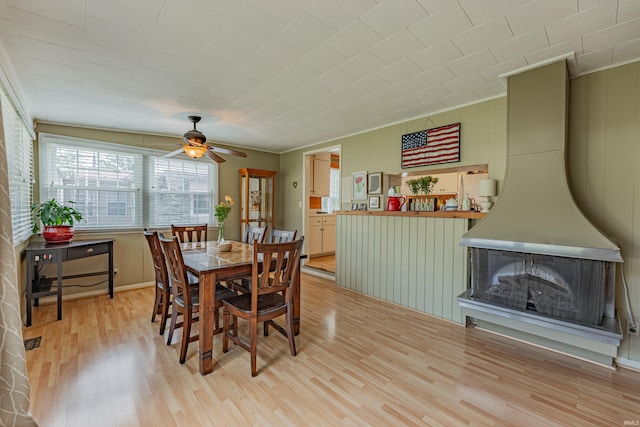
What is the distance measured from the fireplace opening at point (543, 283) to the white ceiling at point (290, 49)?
65.0 inches

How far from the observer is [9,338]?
3.39ft

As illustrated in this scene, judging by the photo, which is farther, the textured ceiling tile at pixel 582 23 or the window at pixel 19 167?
the window at pixel 19 167

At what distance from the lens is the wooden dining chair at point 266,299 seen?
2165 mm

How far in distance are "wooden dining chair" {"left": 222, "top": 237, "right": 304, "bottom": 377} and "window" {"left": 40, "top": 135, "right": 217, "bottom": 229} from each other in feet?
9.83

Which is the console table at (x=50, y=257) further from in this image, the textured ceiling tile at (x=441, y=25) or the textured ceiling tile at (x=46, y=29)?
the textured ceiling tile at (x=441, y=25)

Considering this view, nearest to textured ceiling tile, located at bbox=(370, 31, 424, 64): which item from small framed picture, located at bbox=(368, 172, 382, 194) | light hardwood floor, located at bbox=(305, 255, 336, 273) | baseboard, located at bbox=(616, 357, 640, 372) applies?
small framed picture, located at bbox=(368, 172, 382, 194)

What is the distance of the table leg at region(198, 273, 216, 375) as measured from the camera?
84.6 inches

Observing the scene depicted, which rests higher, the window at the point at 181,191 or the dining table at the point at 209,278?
the window at the point at 181,191

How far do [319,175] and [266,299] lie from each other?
155 inches

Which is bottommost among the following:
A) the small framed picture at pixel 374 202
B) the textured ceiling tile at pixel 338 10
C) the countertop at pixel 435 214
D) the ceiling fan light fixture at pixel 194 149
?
Result: the countertop at pixel 435 214

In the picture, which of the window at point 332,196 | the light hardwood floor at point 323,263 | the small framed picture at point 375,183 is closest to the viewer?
the small framed picture at point 375,183

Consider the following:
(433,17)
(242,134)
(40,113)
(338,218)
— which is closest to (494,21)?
(433,17)

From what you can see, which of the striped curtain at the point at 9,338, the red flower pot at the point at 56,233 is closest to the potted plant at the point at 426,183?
the striped curtain at the point at 9,338

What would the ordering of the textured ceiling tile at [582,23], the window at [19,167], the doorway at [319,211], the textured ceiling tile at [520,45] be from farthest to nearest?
1. the doorway at [319,211]
2. the window at [19,167]
3. the textured ceiling tile at [520,45]
4. the textured ceiling tile at [582,23]
